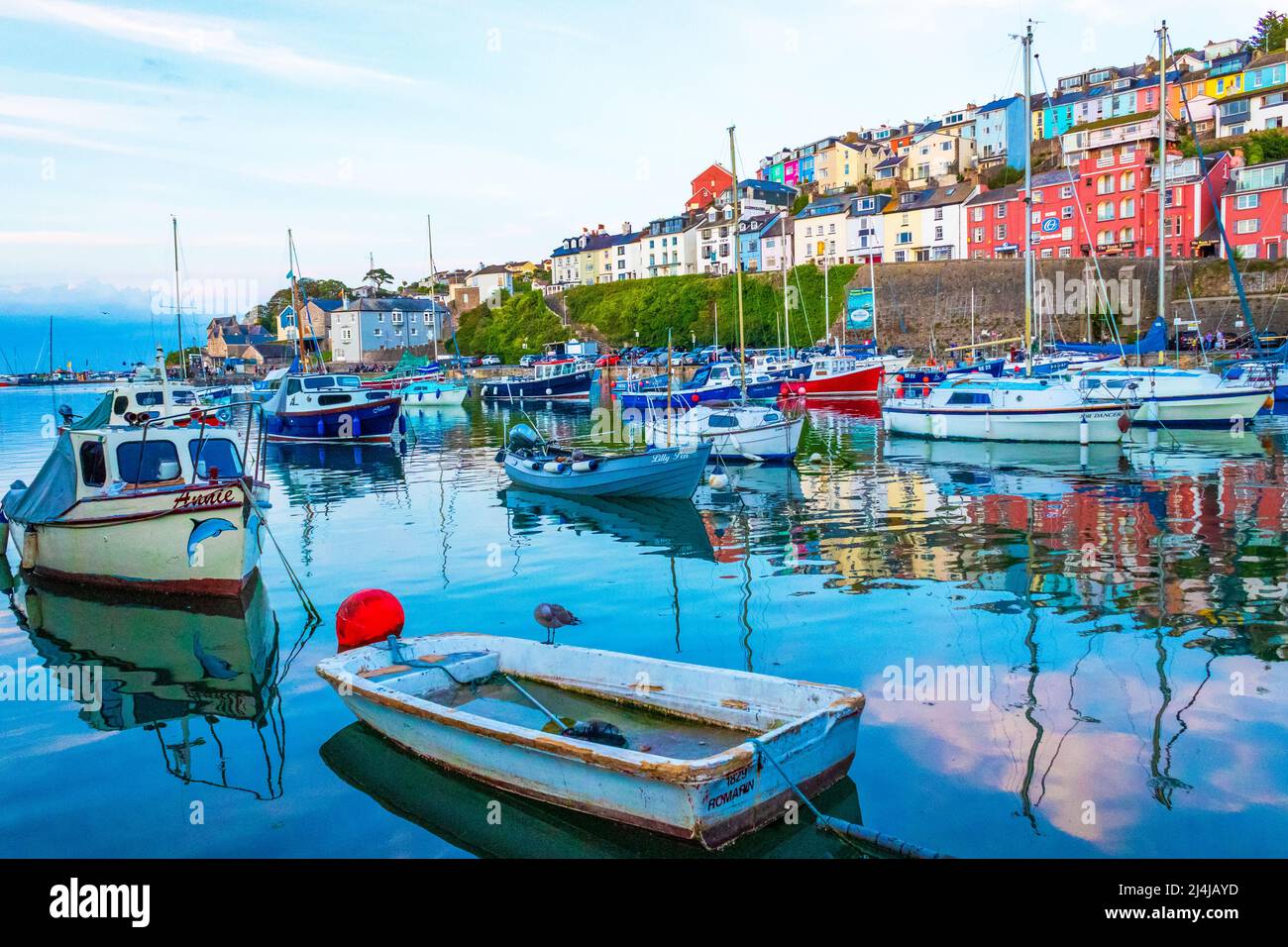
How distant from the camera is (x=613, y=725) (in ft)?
28.8

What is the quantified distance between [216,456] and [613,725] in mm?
10206

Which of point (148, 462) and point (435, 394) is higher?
point (435, 394)

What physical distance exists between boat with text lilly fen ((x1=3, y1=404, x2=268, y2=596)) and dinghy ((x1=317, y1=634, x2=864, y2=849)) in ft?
17.1

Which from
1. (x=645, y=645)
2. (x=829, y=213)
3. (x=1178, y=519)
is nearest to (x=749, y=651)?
(x=645, y=645)

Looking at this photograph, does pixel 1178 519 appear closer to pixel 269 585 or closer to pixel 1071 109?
pixel 269 585

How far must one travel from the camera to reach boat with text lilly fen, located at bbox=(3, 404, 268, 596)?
14297 mm

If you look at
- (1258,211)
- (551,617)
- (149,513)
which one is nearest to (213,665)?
(149,513)

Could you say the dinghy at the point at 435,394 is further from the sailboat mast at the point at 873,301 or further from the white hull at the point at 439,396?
the sailboat mast at the point at 873,301

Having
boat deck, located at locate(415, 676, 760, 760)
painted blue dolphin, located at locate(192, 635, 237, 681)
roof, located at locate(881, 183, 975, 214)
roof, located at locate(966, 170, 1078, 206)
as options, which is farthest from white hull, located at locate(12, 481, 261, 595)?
roof, located at locate(881, 183, 975, 214)

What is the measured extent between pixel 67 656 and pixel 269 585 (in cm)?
357

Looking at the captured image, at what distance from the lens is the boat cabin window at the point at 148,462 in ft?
50.5

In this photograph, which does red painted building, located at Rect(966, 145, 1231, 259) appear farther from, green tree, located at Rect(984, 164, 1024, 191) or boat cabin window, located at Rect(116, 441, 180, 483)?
boat cabin window, located at Rect(116, 441, 180, 483)

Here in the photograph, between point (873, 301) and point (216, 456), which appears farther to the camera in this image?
point (873, 301)

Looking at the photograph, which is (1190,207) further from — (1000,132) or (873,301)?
(1000,132)
